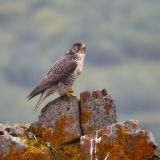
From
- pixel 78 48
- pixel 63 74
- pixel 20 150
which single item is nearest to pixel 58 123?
pixel 20 150

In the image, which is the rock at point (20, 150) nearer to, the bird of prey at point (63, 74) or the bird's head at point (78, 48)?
the bird of prey at point (63, 74)

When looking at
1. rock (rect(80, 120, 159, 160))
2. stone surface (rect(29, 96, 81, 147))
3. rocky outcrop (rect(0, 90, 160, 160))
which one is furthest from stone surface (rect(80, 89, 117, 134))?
rock (rect(80, 120, 159, 160))

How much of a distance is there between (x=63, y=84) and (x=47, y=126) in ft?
6.54

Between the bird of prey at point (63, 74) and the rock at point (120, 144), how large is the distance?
2411mm

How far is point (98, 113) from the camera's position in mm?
15648

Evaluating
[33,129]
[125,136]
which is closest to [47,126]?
[33,129]

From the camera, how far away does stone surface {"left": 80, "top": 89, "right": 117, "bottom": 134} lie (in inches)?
615

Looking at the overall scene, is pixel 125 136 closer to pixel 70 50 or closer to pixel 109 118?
pixel 109 118

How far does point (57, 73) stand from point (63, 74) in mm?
204

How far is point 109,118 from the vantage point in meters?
15.7

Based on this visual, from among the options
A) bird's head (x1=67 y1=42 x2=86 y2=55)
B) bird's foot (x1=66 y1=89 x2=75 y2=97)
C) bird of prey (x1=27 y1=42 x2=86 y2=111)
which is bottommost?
bird's foot (x1=66 y1=89 x2=75 y2=97)

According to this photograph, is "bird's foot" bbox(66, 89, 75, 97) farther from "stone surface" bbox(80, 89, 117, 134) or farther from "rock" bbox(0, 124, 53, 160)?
"rock" bbox(0, 124, 53, 160)

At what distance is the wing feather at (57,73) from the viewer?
1679 centimetres

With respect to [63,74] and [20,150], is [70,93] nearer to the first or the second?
[63,74]
